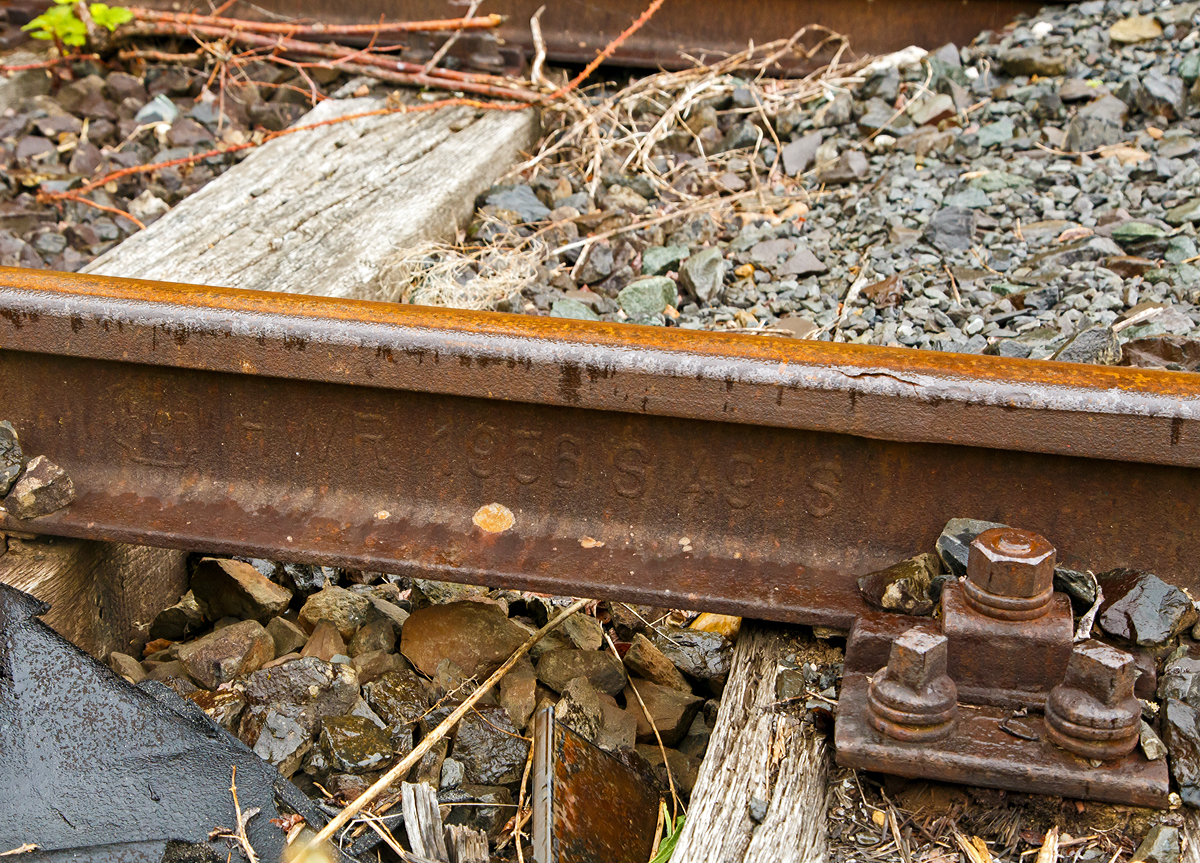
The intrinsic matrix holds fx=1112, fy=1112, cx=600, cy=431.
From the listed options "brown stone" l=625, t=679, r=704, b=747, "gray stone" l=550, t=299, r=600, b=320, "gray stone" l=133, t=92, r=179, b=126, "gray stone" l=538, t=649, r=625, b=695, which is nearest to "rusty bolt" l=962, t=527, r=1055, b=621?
"brown stone" l=625, t=679, r=704, b=747

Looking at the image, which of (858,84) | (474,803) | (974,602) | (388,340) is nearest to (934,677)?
(974,602)

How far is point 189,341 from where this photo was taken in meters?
2.32

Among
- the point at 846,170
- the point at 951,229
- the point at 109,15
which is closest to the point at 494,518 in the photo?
the point at 951,229

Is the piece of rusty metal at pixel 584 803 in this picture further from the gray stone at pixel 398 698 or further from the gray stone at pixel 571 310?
the gray stone at pixel 571 310

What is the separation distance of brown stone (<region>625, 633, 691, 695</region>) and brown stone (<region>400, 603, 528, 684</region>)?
27cm

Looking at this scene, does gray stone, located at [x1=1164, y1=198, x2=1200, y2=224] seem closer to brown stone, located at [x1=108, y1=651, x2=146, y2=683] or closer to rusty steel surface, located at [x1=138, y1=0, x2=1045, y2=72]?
rusty steel surface, located at [x1=138, y1=0, x2=1045, y2=72]

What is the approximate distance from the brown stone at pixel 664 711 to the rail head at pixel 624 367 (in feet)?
2.39

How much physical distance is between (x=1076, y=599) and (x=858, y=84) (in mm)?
3357

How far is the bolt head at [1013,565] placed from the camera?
1904 mm

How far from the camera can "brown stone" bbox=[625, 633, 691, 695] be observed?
2623mm

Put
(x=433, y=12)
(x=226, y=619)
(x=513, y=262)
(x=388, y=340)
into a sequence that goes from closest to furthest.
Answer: (x=388, y=340)
(x=226, y=619)
(x=513, y=262)
(x=433, y=12)

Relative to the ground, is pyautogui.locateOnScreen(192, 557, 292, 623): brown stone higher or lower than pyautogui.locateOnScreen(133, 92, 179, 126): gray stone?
lower

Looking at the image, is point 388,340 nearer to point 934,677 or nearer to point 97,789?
point 97,789

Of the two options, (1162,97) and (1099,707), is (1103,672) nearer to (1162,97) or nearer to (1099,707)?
(1099,707)
